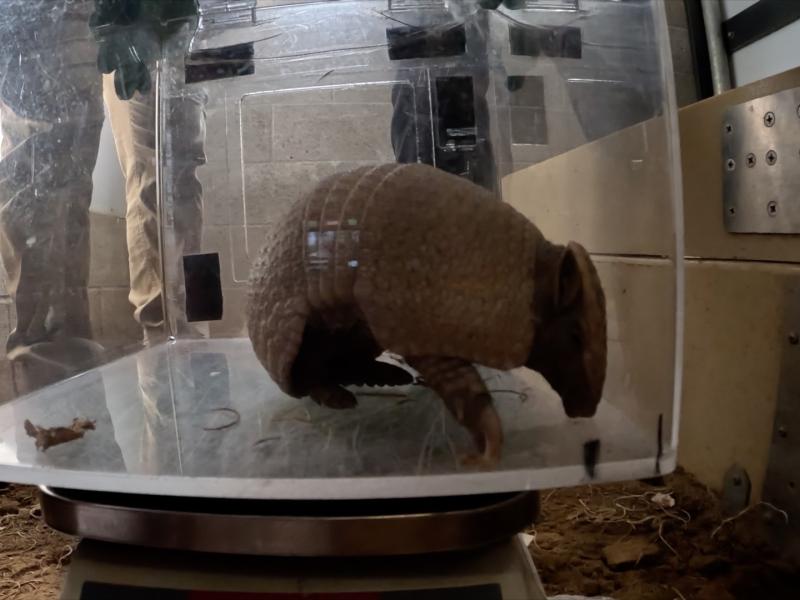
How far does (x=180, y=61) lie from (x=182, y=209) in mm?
273

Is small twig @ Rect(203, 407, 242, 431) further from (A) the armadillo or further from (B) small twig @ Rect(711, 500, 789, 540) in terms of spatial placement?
(B) small twig @ Rect(711, 500, 789, 540)

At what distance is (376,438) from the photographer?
68 centimetres

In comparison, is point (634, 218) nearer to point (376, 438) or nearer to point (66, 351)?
point (376, 438)

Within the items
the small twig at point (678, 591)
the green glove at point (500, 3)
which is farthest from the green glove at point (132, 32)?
the small twig at point (678, 591)


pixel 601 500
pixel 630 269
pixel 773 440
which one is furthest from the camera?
pixel 601 500

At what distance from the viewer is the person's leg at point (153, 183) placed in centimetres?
123

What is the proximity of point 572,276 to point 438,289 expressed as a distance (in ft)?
0.42

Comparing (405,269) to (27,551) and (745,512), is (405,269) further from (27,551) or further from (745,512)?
(27,551)

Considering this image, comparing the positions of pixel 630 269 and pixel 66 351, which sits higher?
pixel 630 269

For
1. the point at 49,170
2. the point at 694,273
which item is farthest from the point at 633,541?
the point at 49,170

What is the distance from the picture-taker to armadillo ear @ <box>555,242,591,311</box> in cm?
60

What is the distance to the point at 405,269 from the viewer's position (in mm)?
609

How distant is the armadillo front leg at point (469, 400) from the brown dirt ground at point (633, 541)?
0.41 metres

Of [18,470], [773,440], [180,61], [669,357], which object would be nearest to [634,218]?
[669,357]
